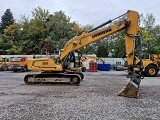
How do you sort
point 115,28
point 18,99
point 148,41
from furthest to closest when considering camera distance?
1. point 148,41
2. point 115,28
3. point 18,99

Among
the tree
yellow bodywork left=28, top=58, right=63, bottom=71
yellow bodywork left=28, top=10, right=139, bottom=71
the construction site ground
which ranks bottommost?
the construction site ground

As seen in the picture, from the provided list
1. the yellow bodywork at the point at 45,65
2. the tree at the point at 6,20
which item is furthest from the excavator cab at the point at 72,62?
the tree at the point at 6,20

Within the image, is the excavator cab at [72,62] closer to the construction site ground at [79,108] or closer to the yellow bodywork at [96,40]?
the yellow bodywork at [96,40]

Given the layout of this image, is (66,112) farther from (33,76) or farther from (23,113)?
(33,76)

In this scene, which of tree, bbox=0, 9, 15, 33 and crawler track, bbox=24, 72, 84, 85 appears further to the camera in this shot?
tree, bbox=0, 9, 15, 33

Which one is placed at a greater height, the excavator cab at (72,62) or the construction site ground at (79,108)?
the excavator cab at (72,62)

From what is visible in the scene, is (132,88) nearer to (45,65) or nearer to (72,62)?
(45,65)

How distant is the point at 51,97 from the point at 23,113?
322 centimetres

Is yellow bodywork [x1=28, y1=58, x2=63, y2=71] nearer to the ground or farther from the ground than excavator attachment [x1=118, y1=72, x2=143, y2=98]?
farther from the ground

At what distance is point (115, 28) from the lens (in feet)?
47.9

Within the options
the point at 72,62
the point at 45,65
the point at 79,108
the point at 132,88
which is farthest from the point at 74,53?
the point at 79,108

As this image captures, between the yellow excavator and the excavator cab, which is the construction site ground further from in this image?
the excavator cab

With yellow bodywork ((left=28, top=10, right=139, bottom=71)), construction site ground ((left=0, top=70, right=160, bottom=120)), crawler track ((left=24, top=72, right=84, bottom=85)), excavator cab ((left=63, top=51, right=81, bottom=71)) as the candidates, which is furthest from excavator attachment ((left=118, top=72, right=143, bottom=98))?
excavator cab ((left=63, top=51, right=81, bottom=71))

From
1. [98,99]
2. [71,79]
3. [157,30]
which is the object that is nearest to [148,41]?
[157,30]
